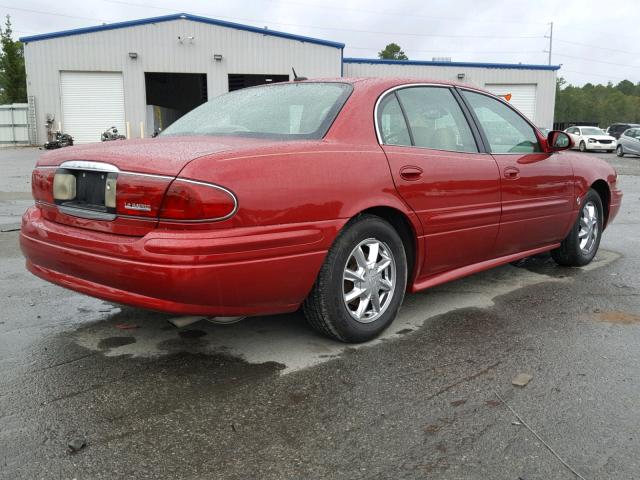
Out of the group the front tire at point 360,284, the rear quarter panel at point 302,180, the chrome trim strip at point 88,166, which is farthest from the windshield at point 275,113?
the chrome trim strip at point 88,166

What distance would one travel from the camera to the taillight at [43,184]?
10.0ft

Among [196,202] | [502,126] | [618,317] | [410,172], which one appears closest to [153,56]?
[502,126]

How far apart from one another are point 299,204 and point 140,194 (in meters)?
0.73

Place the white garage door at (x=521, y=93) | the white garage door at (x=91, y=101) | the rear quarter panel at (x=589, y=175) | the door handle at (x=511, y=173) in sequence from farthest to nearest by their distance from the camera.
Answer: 1. the white garage door at (x=521, y=93)
2. the white garage door at (x=91, y=101)
3. the rear quarter panel at (x=589, y=175)
4. the door handle at (x=511, y=173)

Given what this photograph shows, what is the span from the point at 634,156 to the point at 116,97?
26.3 metres

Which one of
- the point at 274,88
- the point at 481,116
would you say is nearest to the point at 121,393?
the point at 274,88

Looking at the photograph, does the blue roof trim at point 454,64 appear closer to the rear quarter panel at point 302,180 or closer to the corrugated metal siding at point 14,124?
the corrugated metal siding at point 14,124

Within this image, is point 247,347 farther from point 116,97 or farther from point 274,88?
point 116,97

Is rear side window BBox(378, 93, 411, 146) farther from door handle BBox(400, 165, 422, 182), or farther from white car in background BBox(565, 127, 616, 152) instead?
white car in background BBox(565, 127, 616, 152)

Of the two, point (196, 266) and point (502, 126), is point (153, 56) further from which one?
point (196, 266)

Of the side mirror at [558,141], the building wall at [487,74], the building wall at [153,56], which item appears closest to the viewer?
the side mirror at [558,141]

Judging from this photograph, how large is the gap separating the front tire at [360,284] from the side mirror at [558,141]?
194 cm

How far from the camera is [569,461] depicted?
2.17 m

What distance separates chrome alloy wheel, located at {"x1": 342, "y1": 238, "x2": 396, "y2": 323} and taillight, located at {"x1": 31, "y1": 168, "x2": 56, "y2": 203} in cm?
160
